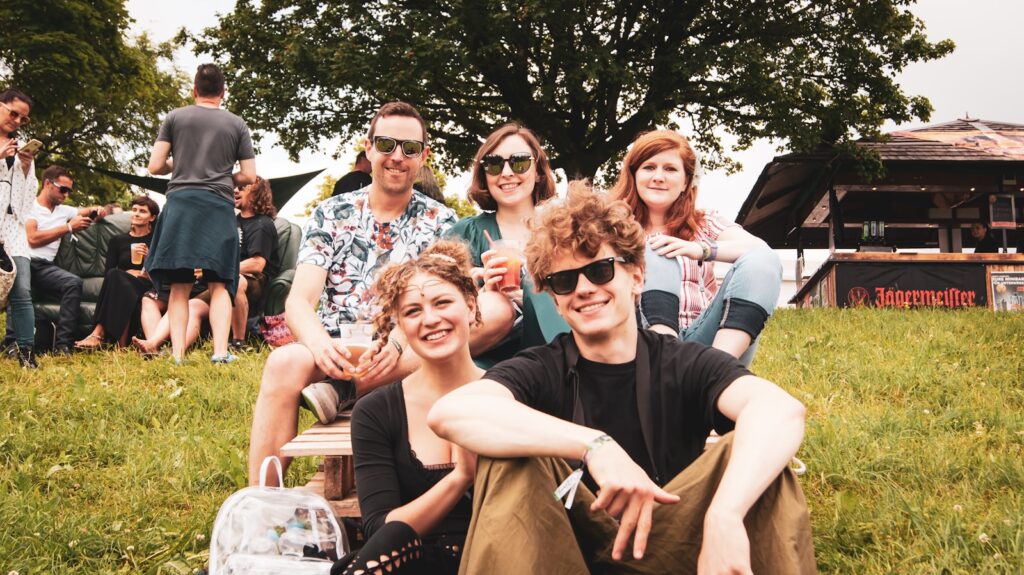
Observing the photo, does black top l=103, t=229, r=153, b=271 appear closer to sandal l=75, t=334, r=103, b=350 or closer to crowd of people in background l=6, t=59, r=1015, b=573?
sandal l=75, t=334, r=103, b=350

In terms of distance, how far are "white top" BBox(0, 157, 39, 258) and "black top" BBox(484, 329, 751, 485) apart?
5.52 metres

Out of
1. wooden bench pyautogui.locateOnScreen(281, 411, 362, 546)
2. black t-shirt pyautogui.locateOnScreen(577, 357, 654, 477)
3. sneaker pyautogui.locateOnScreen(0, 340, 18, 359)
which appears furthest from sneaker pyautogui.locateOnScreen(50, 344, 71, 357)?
black t-shirt pyautogui.locateOnScreen(577, 357, 654, 477)

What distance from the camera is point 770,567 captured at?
1.84m

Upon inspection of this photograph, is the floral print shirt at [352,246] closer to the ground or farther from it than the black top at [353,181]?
closer to the ground

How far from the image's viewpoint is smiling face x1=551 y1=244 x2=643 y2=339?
2.34 meters

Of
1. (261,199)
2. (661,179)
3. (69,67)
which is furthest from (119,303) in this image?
(69,67)

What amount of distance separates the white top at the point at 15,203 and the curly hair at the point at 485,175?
4.50m

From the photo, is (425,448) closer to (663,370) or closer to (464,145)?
(663,370)

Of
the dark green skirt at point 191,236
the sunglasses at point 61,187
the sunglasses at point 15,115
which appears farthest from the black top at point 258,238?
the sunglasses at point 15,115

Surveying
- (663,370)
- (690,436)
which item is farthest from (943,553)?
(663,370)

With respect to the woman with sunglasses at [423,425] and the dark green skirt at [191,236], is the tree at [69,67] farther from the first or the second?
the woman with sunglasses at [423,425]

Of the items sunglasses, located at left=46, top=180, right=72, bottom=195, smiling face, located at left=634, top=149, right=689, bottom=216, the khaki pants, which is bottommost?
the khaki pants

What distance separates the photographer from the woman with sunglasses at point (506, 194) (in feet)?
11.0

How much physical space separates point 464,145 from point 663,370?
1505cm
